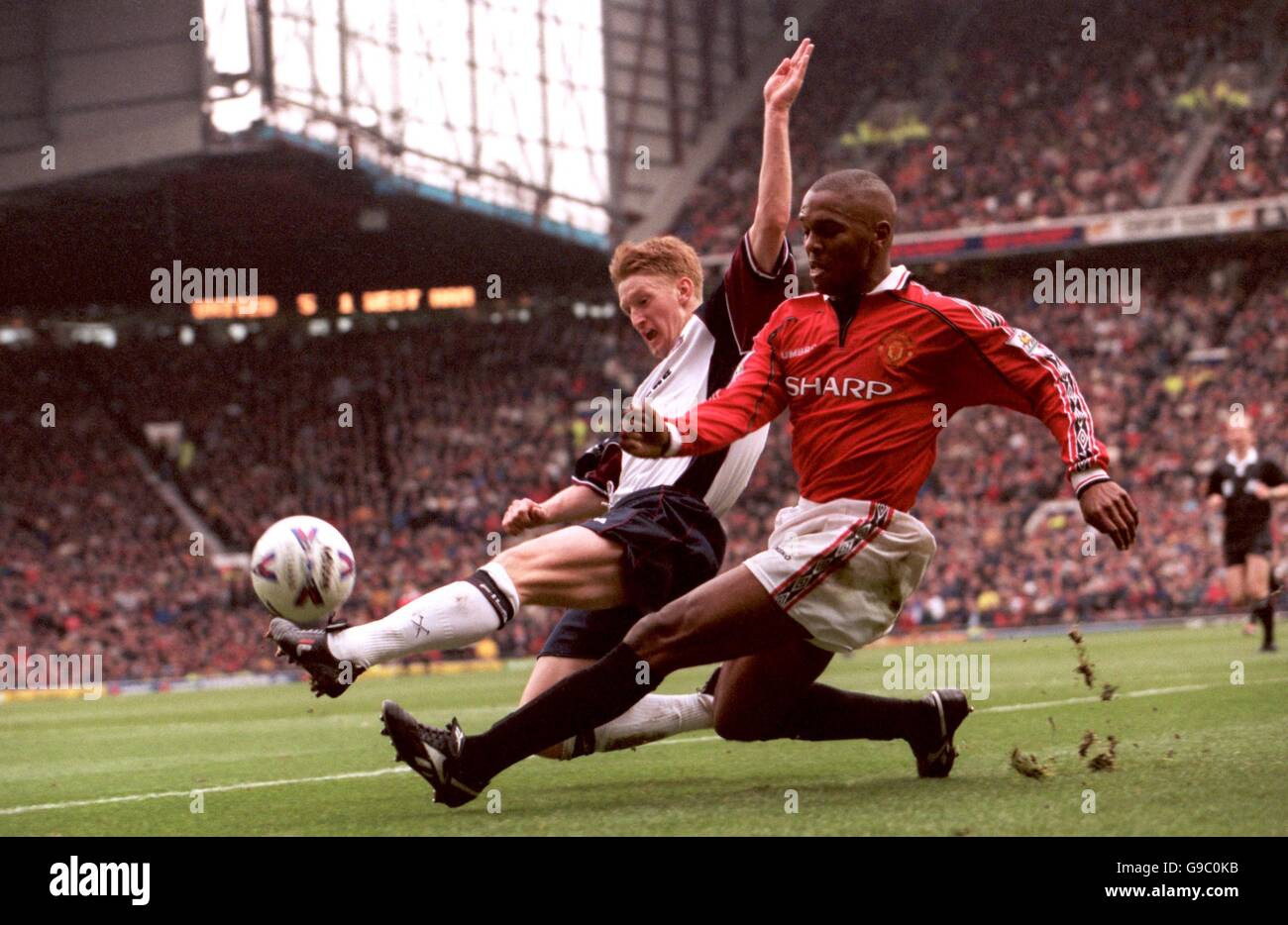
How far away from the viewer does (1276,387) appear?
88.8 feet

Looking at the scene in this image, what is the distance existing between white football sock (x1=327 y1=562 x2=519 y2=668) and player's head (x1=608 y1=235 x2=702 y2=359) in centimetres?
144

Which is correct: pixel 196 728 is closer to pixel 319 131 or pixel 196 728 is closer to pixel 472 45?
pixel 319 131

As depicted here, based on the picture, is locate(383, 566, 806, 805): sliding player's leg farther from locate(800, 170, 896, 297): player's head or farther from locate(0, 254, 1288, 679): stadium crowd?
locate(0, 254, 1288, 679): stadium crowd

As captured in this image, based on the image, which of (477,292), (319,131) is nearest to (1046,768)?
(319,131)

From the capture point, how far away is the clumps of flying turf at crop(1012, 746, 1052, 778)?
5766 mm

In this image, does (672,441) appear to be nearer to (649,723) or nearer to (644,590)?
(644,590)

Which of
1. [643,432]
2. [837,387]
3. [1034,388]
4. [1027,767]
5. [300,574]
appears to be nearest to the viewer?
[643,432]

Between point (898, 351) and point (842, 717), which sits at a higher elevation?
point (898, 351)

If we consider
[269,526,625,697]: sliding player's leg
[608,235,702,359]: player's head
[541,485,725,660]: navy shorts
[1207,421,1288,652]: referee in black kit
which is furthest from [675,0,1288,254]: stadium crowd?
[269,526,625,697]: sliding player's leg

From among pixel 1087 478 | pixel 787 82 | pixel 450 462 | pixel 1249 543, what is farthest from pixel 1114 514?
pixel 450 462

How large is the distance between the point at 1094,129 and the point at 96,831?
2960cm

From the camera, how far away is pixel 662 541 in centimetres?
574

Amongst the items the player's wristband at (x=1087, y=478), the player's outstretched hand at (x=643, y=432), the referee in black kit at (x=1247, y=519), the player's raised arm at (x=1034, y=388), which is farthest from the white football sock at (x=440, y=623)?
the referee in black kit at (x=1247, y=519)

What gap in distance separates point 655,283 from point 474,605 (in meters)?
1.73
